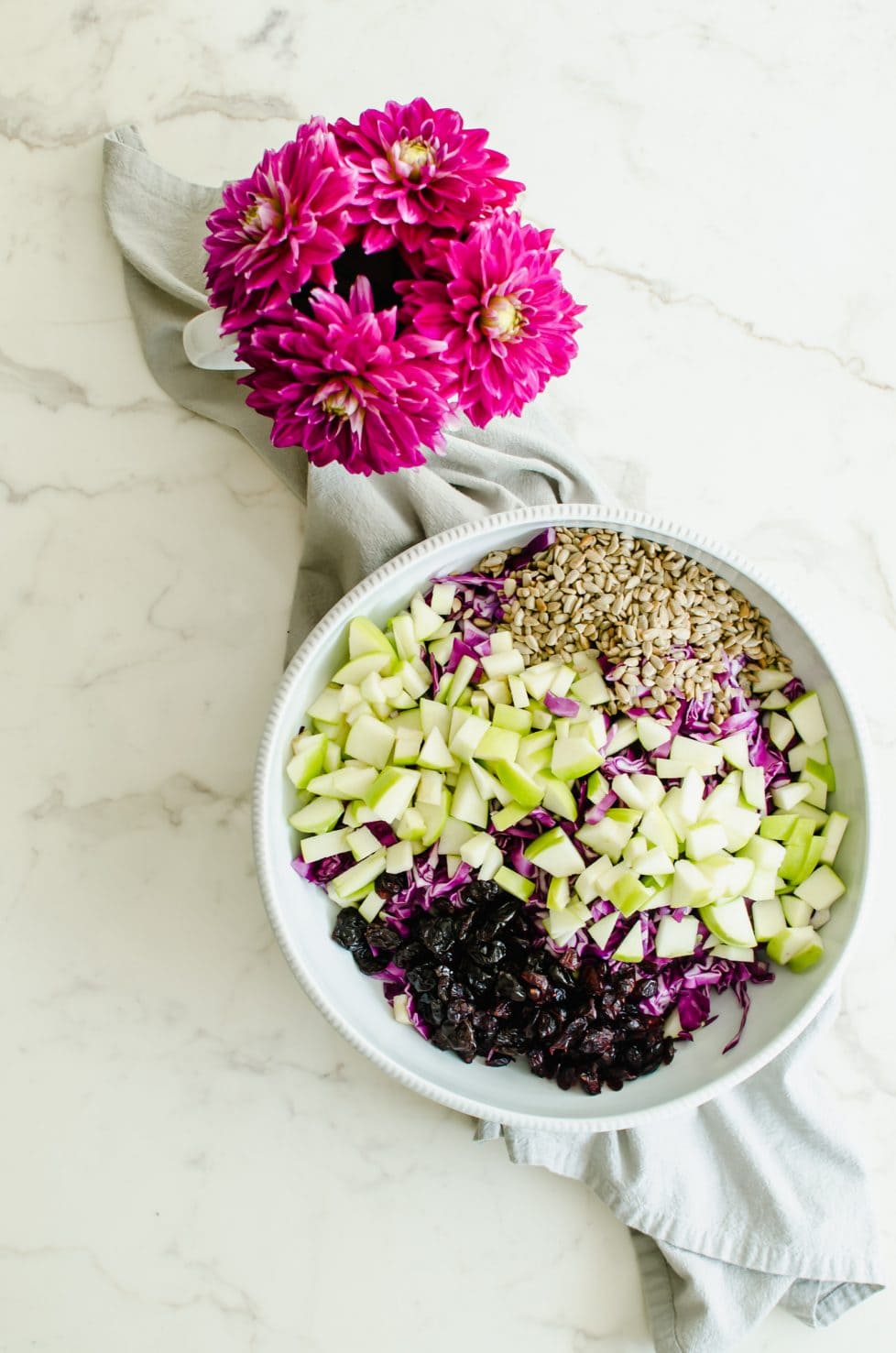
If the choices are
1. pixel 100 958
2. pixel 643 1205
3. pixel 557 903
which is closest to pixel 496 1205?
pixel 643 1205

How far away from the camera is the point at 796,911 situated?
142 centimetres

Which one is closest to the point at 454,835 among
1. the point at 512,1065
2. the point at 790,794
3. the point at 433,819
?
the point at 433,819

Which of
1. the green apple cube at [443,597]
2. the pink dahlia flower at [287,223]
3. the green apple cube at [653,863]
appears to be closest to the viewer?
the pink dahlia flower at [287,223]

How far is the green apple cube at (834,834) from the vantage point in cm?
141

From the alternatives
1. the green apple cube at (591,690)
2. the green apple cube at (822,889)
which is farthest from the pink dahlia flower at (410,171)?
the green apple cube at (822,889)

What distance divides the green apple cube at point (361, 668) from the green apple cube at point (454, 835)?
0.22 m

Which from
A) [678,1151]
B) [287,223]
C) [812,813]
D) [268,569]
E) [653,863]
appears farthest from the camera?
[268,569]

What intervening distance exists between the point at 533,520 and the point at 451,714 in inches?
10.9

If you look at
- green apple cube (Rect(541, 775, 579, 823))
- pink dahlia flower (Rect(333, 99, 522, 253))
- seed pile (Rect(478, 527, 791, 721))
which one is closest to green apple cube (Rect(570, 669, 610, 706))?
seed pile (Rect(478, 527, 791, 721))

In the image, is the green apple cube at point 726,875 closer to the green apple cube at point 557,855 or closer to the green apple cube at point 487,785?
the green apple cube at point 557,855

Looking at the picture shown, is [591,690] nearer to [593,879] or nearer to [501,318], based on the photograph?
[593,879]

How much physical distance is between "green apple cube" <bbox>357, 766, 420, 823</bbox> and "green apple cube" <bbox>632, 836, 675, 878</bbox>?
1.00 ft

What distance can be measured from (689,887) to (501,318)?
74 centimetres

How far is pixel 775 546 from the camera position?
166 centimetres
